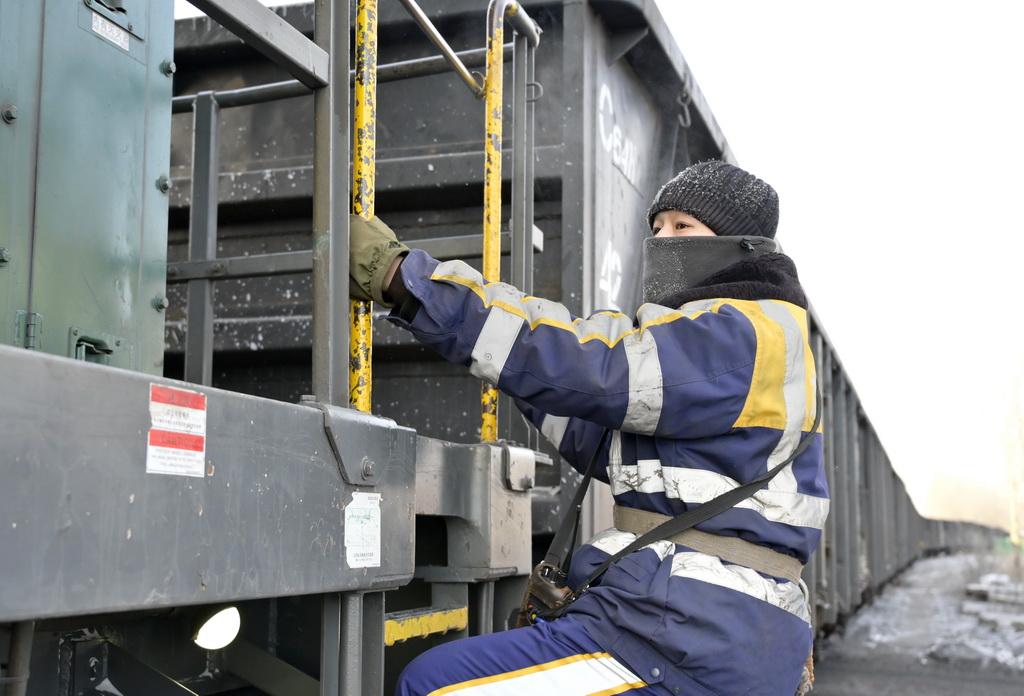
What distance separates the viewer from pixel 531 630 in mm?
1699

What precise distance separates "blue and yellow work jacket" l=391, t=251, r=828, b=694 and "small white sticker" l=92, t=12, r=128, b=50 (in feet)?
2.50

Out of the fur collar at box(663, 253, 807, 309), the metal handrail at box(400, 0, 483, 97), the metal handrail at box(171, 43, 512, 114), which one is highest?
the metal handrail at box(171, 43, 512, 114)

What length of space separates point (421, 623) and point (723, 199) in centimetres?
102

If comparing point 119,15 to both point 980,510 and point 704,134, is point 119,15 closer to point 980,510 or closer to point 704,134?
point 704,134

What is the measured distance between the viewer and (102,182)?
1837mm

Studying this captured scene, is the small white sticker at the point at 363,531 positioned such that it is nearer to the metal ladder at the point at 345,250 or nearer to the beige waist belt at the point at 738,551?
the metal ladder at the point at 345,250

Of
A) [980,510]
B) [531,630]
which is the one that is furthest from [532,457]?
[980,510]

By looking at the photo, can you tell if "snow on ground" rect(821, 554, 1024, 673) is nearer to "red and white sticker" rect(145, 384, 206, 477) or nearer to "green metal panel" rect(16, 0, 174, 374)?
"green metal panel" rect(16, 0, 174, 374)

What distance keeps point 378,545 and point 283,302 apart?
190 cm

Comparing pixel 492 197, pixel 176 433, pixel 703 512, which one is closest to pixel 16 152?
pixel 176 433

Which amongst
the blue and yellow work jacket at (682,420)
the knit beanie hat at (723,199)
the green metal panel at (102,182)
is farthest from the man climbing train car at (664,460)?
the green metal panel at (102,182)

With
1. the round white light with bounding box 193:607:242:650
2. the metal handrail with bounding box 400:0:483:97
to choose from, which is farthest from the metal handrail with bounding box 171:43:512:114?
the round white light with bounding box 193:607:242:650

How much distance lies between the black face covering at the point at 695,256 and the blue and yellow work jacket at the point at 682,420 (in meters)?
0.21

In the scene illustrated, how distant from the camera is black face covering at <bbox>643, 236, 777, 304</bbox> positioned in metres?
1.96
